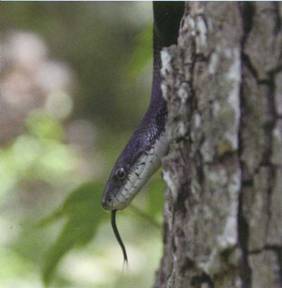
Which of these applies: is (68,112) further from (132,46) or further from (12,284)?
(12,284)

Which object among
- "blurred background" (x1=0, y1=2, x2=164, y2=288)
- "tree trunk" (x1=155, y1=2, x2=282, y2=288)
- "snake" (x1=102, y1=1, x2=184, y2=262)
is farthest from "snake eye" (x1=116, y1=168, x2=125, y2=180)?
"blurred background" (x1=0, y1=2, x2=164, y2=288)

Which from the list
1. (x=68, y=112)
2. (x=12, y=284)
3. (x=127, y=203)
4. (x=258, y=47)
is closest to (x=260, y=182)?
(x=258, y=47)

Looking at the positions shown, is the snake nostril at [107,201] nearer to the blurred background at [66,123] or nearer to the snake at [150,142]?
the snake at [150,142]

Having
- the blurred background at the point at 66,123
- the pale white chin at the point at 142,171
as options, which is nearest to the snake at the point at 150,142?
the pale white chin at the point at 142,171

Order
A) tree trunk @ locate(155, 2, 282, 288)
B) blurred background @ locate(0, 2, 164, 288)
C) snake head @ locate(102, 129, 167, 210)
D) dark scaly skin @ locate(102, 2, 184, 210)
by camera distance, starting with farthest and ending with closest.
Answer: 1. blurred background @ locate(0, 2, 164, 288)
2. snake head @ locate(102, 129, 167, 210)
3. dark scaly skin @ locate(102, 2, 184, 210)
4. tree trunk @ locate(155, 2, 282, 288)

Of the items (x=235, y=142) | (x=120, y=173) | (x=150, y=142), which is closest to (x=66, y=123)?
(x=120, y=173)

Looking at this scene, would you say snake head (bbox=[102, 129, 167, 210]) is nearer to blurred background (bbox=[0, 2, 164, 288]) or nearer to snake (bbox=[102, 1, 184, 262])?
snake (bbox=[102, 1, 184, 262])

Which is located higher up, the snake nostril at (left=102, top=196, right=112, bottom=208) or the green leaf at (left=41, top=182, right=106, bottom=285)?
the snake nostril at (left=102, top=196, right=112, bottom=208)
